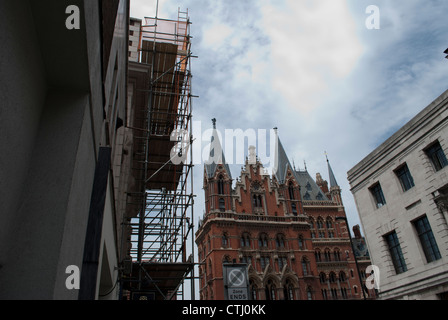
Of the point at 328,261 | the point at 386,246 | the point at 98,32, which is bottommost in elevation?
the point at 98,32

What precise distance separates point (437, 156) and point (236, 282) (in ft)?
34.2

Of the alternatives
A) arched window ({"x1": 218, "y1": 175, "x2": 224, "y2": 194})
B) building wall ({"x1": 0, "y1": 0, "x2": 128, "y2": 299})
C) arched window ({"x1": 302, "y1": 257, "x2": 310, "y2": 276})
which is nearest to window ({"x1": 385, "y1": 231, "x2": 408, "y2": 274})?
building wall ({"x1": 0, "y1": 0, "x2": 128, "y2": 299})

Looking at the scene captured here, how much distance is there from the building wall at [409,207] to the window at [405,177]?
204 millimetres

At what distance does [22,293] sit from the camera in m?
2.16

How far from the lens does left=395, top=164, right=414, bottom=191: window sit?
15234mm

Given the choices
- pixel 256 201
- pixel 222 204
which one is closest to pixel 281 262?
pixel 256 201

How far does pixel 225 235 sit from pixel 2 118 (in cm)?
4366

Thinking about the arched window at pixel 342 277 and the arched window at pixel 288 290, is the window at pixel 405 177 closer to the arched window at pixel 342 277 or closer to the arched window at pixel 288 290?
the arched window at pixel 288 290

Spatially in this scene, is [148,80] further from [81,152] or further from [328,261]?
[328,261]

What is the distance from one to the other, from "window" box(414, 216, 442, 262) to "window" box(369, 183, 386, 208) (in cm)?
242

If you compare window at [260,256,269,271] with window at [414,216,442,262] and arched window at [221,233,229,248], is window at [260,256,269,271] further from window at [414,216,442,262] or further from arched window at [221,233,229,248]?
window at [414,216,442,262]

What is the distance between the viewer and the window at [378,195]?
665 inches

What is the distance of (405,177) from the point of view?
1559cm
